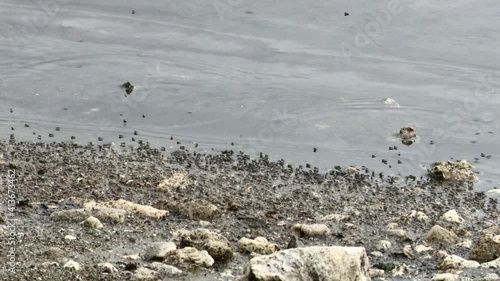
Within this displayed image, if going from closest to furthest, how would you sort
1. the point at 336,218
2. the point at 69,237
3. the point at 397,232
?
A: the point at 69,237 < the point at 397,232 < the point at 336,218

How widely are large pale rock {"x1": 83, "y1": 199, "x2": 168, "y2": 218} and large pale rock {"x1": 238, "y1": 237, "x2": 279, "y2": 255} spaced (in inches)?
38.5

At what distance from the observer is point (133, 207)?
27.4 ft

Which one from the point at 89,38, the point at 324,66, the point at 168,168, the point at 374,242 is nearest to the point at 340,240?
the point at 374,242

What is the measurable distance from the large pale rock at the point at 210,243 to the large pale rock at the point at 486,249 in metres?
2.03

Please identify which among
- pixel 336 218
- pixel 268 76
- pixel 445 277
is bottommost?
pixel 445 277

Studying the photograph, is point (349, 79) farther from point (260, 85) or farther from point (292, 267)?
point (292, 267)

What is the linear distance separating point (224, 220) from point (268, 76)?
543 centimetres

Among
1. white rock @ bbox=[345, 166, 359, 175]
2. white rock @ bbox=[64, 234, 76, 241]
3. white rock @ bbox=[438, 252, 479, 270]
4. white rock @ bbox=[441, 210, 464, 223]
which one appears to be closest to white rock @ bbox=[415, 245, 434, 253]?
white rock @ bbox=[438, 252, 479, 270]

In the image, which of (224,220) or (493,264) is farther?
(224,220)

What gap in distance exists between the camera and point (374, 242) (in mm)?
8305

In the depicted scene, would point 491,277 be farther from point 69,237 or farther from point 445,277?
point 69,237

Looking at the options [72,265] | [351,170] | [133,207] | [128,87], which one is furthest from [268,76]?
[72,265]

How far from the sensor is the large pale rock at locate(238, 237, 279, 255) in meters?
7.57

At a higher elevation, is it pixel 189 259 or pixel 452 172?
pixel 452 172
